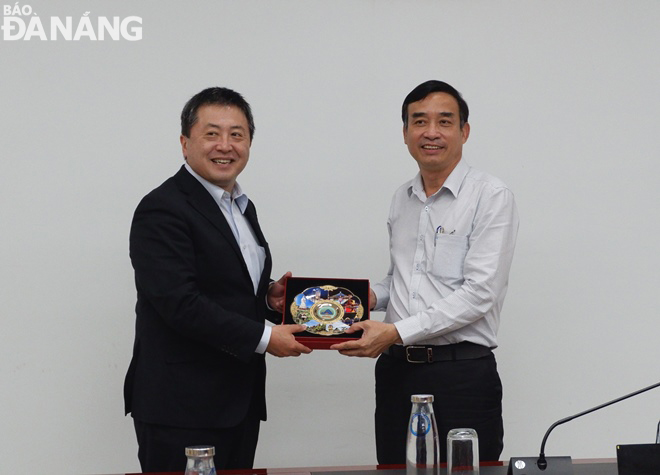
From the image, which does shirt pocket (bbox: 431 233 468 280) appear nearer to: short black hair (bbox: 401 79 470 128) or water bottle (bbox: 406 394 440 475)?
short black hair (bbox: 401 79 470 128)

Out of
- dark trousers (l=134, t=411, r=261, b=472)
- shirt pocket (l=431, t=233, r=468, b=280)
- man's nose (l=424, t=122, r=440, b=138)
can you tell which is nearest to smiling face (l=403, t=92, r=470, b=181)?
man's nose (l=424, t=122, r=440, b=138)

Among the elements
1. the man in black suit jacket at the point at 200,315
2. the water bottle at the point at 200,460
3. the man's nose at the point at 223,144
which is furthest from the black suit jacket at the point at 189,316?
the water bottle at the point at 200,460

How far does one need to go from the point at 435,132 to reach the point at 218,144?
2.36ft

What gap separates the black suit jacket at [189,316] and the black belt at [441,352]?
500mm

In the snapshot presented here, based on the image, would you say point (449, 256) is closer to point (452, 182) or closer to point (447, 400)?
point (452, 182)

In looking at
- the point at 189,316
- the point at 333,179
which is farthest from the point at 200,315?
the point at 333,179

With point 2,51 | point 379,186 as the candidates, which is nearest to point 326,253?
point 379,186

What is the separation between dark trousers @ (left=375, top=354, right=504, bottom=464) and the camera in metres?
2.72

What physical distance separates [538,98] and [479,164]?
40 centimetres

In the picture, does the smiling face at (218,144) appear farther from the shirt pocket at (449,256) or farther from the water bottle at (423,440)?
the water bottle at (423,440)

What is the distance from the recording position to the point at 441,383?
8.95 ft

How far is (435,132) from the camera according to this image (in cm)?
284

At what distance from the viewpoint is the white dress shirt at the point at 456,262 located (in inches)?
106

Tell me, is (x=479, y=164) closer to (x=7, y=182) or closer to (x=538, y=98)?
(x=538, y=98)
